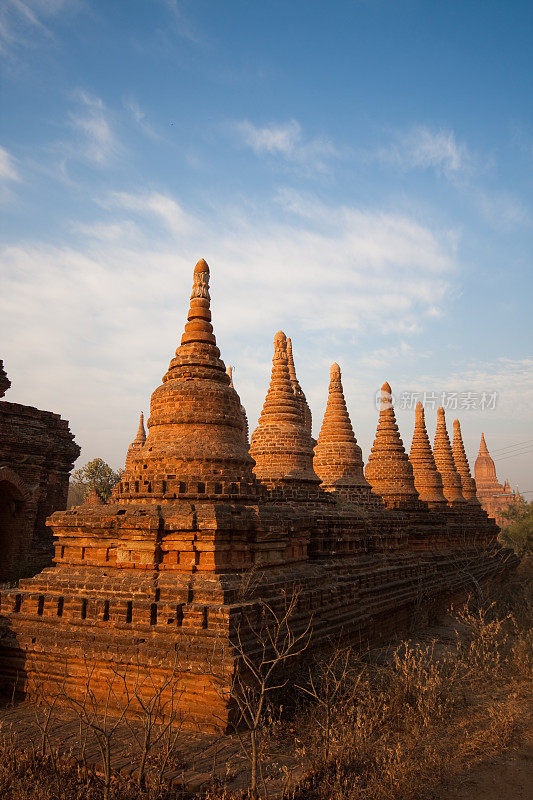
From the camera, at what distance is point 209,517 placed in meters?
7.17

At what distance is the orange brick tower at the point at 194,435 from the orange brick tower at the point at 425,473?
52.5ft

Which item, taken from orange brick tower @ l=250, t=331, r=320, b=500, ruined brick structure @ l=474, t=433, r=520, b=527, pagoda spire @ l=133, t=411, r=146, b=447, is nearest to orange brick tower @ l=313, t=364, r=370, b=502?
orange brick tower @ l=250, t=331, r=320, b=500

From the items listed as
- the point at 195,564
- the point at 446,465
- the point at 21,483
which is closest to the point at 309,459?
the point at 195,564

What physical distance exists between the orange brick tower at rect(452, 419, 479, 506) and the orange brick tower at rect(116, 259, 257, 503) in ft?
72.2

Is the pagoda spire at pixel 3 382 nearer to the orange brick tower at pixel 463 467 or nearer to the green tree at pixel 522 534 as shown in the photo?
the orange brick tower at pixel 463 467

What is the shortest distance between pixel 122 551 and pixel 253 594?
1.83m

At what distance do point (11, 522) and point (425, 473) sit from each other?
16.1m

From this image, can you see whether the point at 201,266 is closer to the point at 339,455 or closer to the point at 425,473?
the point at 339,455

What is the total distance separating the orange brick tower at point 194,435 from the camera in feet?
27.3

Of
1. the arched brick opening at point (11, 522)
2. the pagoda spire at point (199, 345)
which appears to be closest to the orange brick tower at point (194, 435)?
the pagoda spire at point (199, 345)

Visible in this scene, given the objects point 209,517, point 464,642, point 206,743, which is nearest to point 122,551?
point 209,517

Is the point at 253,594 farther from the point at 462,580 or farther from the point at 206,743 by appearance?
the point at 462,580

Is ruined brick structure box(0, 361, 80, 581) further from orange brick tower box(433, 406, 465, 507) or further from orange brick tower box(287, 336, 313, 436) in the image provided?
orange brick tower box(433, 406, 465, 507)

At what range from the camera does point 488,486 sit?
7594cm
